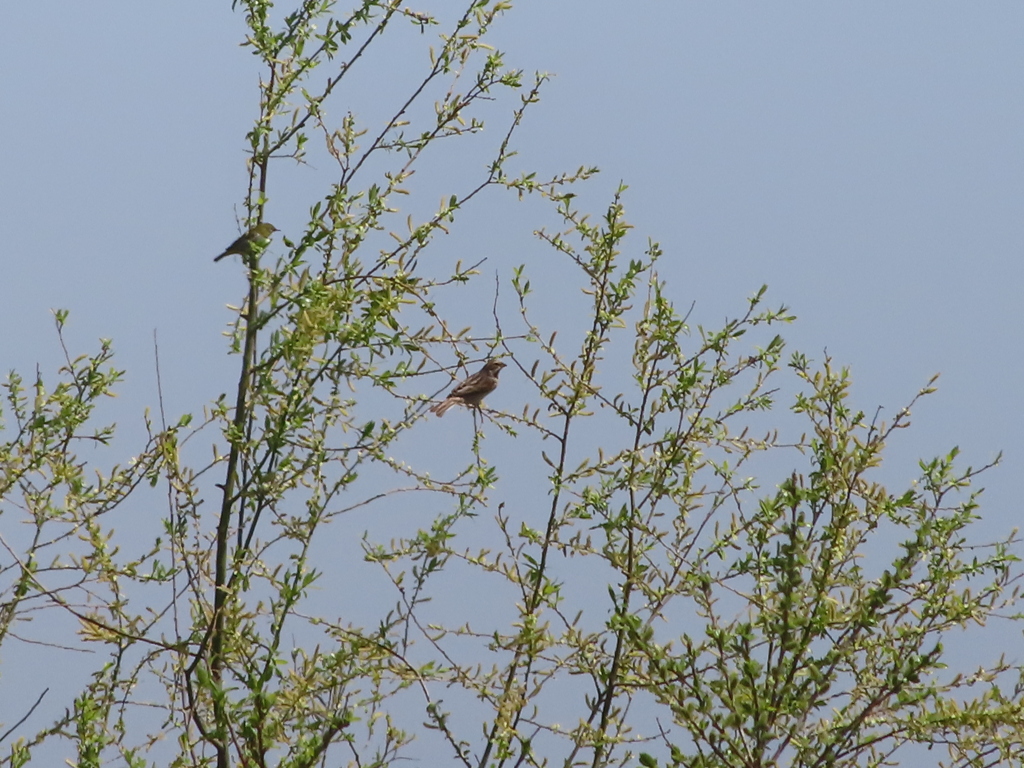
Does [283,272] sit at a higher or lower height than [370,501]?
higher

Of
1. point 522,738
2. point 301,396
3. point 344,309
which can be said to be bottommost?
point 522,738

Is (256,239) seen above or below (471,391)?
below

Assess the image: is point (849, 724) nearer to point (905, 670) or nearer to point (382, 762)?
point (905, 670)

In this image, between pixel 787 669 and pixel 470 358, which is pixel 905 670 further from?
pixel 470 358

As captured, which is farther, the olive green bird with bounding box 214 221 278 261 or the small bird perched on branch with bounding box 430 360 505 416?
the small bird perched on branch with bounding box 430 360 505 416

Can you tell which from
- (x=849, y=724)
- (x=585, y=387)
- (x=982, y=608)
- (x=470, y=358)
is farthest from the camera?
(x=585, y=387)

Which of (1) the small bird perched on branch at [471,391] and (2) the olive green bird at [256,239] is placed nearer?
(2) the olive green bird at [256,239]

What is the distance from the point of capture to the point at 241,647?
3.62 metres

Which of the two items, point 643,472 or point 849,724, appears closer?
point 849,724

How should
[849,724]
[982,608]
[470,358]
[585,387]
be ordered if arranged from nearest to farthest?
[849,724]
[982,608]
[470,358]
[585,387]

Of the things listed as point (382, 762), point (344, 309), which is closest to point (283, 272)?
point (344, 309)

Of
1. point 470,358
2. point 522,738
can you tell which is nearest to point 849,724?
point 522,738

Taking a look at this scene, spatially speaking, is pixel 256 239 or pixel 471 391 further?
pixel 471 391

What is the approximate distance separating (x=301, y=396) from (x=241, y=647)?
0.74m
